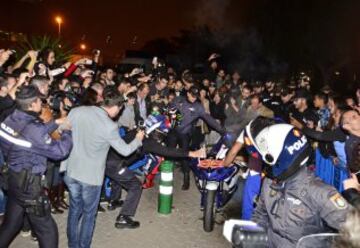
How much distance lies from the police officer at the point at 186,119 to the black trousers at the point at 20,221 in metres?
4.64

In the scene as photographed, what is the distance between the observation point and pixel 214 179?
6.64m

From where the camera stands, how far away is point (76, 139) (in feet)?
17.2

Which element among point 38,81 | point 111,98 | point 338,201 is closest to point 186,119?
point 38,81

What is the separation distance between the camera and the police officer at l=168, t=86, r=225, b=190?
921 centimetres

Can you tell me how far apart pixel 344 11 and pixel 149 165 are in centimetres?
2370

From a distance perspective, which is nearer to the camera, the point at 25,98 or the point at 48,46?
the point at 25,98

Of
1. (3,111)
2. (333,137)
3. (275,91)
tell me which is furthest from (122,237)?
(275,91)

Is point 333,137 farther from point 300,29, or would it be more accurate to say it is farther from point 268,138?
point 300,29

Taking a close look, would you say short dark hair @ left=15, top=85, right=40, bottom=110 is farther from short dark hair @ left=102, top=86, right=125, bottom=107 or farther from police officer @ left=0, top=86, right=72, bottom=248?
short dark hair @ left=102, top=86, right=125, bottom=107

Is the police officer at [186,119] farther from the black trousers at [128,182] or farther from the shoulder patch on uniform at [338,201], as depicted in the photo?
the shoulder patch on uniform at [338,201]

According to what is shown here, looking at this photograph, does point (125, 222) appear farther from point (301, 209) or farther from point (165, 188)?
point (301, 209)

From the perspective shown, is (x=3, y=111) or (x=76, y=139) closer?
(x=76, y=139)

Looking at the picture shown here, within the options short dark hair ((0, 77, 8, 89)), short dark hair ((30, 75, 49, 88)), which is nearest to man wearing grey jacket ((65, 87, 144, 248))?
short dark hair ((30, 75, 49, 88))

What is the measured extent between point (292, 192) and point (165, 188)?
4838 mm
